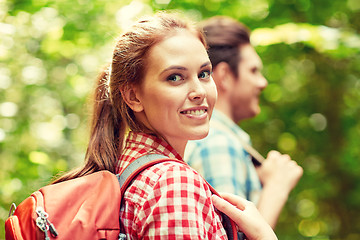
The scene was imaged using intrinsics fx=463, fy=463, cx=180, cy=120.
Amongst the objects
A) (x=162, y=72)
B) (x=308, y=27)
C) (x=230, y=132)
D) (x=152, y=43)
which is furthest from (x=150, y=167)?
(x=308, y=27)

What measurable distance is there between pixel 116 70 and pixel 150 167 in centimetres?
43

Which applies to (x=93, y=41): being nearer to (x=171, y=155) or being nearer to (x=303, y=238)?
(x=171, y=155)

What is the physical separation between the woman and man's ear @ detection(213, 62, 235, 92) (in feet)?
4.21

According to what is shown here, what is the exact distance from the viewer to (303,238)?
245 inches

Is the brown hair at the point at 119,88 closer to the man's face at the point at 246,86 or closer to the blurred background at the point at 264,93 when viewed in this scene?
the blurred background at the point at 264,93

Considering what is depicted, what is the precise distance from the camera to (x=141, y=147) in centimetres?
165

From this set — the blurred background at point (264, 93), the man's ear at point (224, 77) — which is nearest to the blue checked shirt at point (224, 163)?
the man's ear at point (224, 77)

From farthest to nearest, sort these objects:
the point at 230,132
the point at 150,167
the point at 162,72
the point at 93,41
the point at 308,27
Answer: the point at 93,41 → the point at 308,27 → the point at 230,132 → the point at 162,72 → the point at 150,167

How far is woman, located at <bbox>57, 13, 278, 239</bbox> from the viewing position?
4.65 feet

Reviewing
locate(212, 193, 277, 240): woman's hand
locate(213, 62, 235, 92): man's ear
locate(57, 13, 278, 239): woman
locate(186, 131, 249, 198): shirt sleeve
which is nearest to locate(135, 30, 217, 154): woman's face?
locate(57, 13, 278, 239): woman

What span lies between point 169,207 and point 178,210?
0.03 m

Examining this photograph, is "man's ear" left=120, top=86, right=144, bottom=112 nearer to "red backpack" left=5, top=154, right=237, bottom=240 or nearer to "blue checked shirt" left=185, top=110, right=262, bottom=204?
"red backpack" left=5, top=154, right=237, bottom=240

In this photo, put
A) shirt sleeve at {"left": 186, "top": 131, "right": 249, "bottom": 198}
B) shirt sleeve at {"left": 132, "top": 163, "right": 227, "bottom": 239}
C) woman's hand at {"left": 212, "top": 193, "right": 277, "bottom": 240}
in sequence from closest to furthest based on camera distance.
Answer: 1. shirt sleeve at {"left": 132, "top": 163, "right": 227, "bottom": 239}
2. woman's hand at {"left": 212, "top": 193, "right": 277, "bottom": 240}
3. shirt sleeve at {"left": 186, "top": 131, "right": 249, "bottom": 198}

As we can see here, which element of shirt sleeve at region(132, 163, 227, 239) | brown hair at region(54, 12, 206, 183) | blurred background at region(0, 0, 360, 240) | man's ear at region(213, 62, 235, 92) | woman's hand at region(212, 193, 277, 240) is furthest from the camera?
blurred background at region(0, 0, 360, 240)
